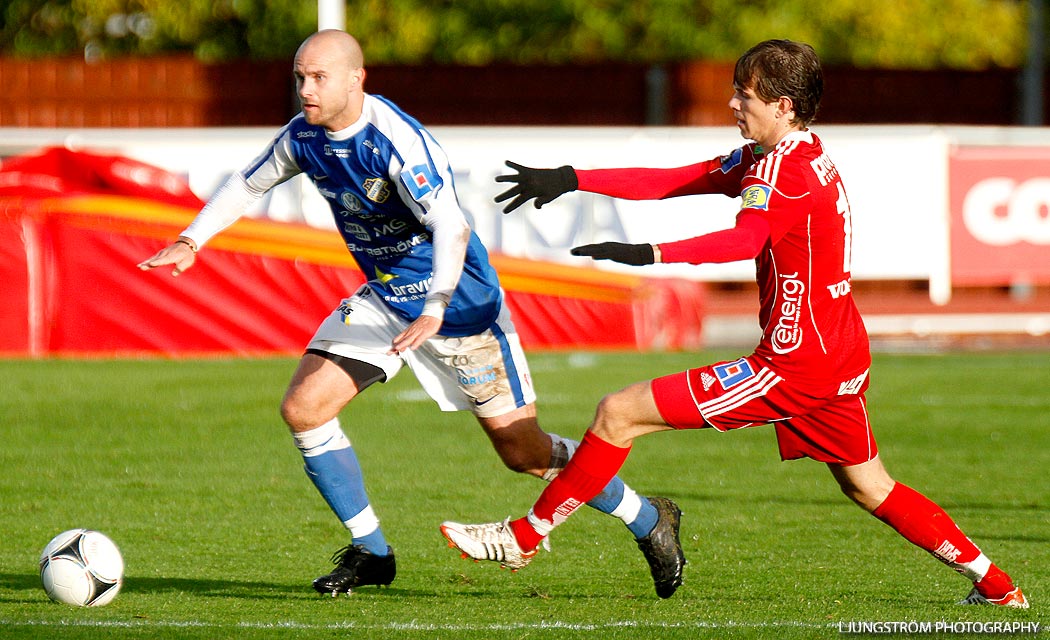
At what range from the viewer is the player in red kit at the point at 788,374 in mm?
5219

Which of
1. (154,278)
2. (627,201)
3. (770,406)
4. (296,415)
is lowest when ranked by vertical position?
(154,278)

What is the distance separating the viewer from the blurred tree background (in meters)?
30.3

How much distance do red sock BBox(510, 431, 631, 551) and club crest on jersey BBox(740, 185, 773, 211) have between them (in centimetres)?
97

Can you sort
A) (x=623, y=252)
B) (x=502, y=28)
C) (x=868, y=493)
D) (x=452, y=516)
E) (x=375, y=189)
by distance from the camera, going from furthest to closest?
(x=502, y=28) < (x=452, y=516) < (x=375, y=189) < (x=868, y=493) < (x=623, y=252)

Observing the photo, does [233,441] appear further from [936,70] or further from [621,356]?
[936,70]

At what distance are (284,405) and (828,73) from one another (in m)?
20.0

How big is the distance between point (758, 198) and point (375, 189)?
4.83 feet

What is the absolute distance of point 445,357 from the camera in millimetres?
6062

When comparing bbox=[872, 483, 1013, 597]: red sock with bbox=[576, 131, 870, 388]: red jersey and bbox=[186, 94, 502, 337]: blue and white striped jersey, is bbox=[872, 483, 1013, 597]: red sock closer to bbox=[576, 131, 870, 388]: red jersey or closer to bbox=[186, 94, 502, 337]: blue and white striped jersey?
bbox=[576, 131, 870, 388]: red jersey

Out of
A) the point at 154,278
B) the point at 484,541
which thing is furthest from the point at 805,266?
the point at 154,278

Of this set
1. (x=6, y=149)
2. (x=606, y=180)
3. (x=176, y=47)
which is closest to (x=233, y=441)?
(x=606, y=180)

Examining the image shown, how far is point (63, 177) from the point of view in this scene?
1630 cm

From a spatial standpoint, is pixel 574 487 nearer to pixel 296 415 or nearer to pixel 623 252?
pixel 623 252

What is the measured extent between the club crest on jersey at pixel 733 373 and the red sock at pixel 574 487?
43 cm
